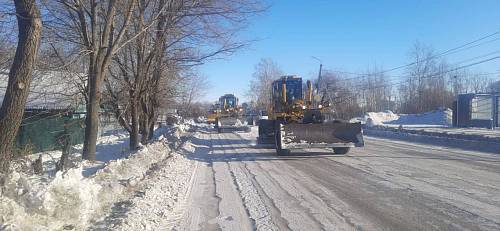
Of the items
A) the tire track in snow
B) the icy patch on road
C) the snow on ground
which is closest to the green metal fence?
the tire track in snow

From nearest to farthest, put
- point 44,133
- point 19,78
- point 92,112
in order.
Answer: point 19,78 → point 92,112 → point 44,133

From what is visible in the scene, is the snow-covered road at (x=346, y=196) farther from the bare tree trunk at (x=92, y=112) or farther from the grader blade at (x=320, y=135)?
the bare tree trunk at (x=92, y=112)

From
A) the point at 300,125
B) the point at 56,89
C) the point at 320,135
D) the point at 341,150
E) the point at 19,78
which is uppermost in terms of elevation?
the point at 56,89

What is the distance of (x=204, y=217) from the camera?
732 cm

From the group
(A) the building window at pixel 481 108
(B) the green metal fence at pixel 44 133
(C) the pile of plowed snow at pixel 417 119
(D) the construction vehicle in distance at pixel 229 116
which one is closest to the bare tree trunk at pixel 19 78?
(B) the green metal fence at pixel 44 133

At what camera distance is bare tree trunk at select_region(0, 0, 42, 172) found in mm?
7426

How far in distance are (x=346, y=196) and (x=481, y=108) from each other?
4135 centimetres

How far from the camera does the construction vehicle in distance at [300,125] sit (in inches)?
642

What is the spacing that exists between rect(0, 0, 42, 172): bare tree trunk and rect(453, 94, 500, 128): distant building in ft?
143

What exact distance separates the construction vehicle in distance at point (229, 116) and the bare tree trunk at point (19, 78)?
110 ft

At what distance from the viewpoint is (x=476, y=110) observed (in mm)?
44594

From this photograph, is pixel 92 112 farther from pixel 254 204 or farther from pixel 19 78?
pixel 254 204

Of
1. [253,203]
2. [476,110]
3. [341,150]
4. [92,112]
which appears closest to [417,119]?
[476,110]

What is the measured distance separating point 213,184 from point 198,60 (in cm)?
613
